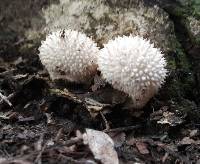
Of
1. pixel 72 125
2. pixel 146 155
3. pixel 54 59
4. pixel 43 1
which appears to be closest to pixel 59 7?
pixel 43 1

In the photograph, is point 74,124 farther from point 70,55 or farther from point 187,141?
point 187,141

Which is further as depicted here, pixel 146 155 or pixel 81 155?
pixel 146 155

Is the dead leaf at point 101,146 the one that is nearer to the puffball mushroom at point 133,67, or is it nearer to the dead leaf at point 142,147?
the dead leaf at point 142,147

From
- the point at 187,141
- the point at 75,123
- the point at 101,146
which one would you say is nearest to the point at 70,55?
the point at 75,123

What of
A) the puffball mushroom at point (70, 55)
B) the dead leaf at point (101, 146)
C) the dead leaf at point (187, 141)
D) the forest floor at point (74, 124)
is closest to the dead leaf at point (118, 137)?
the forest floor at point (74, 124)

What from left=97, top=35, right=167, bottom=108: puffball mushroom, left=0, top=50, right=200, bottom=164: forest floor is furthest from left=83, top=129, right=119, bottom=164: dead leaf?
left=97, top=35, right=167, bottom=108: puffball mushroom

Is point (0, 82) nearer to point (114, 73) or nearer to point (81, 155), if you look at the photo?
point (114, 73)

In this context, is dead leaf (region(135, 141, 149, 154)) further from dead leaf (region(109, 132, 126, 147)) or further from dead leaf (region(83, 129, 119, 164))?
dead leaf (region(83, 129, 119, 164))
